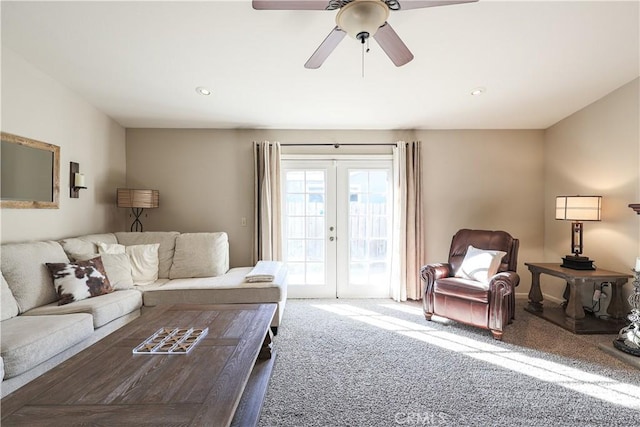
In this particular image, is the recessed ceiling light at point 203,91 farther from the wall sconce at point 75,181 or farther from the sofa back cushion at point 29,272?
the sofa back cushion at point 29,272

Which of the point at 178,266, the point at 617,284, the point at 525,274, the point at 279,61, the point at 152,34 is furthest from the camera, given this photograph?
the point at 525,274

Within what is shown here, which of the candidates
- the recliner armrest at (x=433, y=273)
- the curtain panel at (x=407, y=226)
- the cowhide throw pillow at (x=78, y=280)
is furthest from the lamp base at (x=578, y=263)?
the cowhide throw pillow at (x=78, y=280)

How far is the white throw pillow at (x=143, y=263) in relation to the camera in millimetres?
3268

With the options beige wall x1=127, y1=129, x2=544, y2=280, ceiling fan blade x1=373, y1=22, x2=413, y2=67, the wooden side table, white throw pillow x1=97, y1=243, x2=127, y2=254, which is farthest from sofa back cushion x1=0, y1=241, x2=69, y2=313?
the wooden side table

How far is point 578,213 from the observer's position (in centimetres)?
326

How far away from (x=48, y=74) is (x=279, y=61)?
7.27 ft

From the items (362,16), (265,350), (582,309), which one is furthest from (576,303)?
(362,16)

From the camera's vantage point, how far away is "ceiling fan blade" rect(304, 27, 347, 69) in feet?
5.95

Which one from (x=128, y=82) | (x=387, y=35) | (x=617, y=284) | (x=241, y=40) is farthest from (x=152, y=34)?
(x=617, y=284)

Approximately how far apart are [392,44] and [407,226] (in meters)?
2.65

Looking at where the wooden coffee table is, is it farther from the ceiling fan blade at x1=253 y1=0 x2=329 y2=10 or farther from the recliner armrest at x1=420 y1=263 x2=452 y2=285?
the recliner armrest at x1=420 y1=263 x2=452 y2=285

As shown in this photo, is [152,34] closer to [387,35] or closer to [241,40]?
[241,40]

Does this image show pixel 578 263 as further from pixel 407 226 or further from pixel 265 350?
pixel 265 350

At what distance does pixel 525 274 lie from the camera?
4.25m
